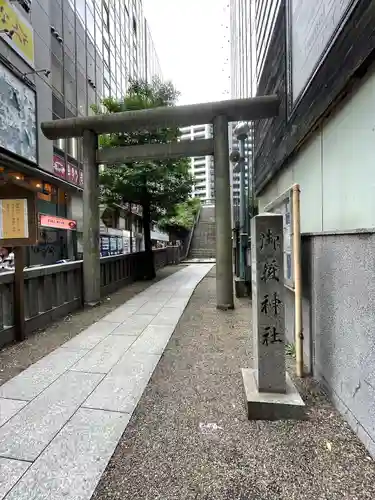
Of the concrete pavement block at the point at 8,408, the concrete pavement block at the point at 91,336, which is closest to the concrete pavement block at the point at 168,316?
the concrete pavement block at the point at 91,336

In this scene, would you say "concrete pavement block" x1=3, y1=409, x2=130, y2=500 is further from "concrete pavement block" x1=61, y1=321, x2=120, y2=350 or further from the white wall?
the white wall

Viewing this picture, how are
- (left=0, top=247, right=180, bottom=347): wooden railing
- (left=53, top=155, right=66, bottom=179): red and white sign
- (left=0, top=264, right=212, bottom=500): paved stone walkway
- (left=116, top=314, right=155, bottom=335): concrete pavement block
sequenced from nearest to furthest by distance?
(left=0, top=264, right=212, bottom=500): paved stone walkway
(left=0, top=247, right=180, bottom=347): wooden railing
(left=116, top=314, right=155, bottom=335): concrete pavement block
(left=53, top=155, right=66, bottom=179): red and white sign

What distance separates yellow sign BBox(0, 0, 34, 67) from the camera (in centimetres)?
940

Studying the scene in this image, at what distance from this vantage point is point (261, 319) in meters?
2.63

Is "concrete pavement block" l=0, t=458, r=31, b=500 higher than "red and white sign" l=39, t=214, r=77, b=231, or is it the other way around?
"red and white sign" l=39, t=214, r=77, b=231

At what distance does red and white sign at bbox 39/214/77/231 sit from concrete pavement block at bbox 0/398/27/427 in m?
9.36

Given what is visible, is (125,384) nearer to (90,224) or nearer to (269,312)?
(269,312)

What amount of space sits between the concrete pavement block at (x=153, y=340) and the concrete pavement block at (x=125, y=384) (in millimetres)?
191

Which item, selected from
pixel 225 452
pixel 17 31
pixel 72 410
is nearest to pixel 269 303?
pixel 225 452

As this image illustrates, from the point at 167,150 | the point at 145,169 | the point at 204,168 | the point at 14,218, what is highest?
the point at 204,168

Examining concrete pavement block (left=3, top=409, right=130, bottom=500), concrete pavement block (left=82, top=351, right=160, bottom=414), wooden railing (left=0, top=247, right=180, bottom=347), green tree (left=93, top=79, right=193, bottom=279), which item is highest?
green tree (left=93, top=79, right=193, bottom=279)

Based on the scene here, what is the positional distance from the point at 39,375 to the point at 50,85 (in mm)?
13188

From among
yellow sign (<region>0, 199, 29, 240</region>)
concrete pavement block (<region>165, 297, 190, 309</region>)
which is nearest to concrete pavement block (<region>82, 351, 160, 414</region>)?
yellow sign (<region>0, 199, 29, 240</region>)

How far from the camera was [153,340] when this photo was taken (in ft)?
14.8
